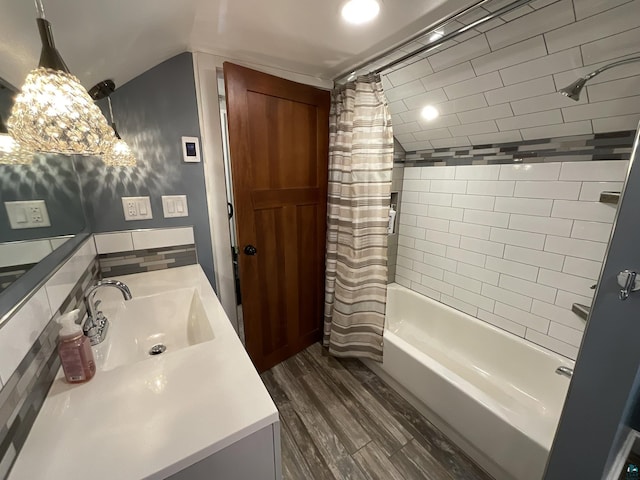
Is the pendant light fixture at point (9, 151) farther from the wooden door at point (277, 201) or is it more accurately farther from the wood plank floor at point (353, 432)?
the wood plank floor at point (353, 432)

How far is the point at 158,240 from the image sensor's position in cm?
138

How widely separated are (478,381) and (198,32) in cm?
255

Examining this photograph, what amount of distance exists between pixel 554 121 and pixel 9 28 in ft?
6.76

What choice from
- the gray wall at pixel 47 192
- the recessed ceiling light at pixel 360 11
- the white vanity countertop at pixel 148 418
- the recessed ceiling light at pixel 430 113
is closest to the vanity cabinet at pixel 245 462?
the white vanity countertop at pixel 148 418

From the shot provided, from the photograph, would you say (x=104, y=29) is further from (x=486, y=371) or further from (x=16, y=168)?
(x=486, y=371)

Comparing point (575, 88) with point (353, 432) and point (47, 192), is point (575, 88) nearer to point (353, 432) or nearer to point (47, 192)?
point (353, 432)

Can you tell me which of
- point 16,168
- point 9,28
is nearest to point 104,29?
point 9,28

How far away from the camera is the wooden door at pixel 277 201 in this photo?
1.44 m

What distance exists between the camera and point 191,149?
1390 mm

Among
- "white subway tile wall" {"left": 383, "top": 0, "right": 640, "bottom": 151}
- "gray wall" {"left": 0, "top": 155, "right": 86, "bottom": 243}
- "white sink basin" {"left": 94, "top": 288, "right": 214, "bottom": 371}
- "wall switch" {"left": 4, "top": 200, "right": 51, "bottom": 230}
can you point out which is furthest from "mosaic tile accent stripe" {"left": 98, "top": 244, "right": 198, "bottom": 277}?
"white subway tile wall" {"left": 383, "top": 0, "right": 640, "bottom": 151}

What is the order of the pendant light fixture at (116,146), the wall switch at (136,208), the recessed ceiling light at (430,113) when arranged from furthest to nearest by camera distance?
1. the recessed ceiling light at (430,113)
2. the wall switch at (136,208)
3. the pendant light fixture at (116,146)

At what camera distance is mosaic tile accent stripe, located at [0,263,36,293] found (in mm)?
590

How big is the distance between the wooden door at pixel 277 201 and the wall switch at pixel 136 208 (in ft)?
1.44

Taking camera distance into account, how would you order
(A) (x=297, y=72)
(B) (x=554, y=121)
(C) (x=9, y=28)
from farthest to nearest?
(A) (x=297, y=72) < (B) (x=554, y=121) < (C) (x=9, y=28)
